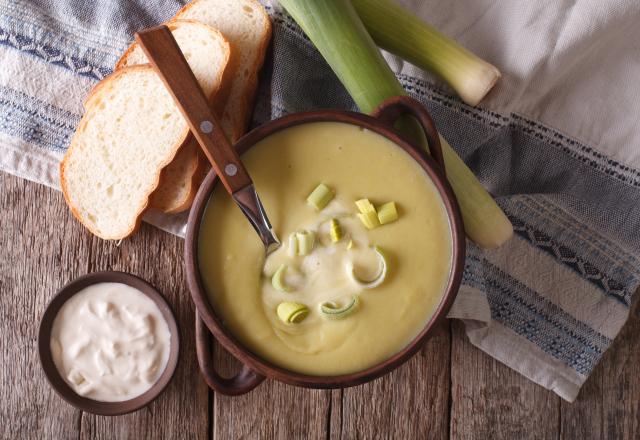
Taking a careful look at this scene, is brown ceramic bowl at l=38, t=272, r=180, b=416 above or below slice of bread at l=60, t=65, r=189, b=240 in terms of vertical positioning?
below

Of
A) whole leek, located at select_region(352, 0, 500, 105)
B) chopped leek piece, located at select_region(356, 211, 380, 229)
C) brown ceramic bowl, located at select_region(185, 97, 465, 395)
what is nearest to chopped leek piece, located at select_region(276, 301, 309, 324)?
brown ceramic bowl, located at select_region(185, 97, 465, 395)

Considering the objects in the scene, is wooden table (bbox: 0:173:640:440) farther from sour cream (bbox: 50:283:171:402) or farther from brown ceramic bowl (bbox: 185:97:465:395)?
brown ceramic bowl (bbox: 185:97:465:395)

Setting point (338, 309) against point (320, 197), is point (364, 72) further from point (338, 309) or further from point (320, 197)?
point (338, 309)

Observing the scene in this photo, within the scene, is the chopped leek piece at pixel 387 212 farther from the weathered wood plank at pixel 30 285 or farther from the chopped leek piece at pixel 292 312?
the weathered wood plank at pixel 30 285

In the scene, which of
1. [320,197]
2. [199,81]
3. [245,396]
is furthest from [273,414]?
[199,81]

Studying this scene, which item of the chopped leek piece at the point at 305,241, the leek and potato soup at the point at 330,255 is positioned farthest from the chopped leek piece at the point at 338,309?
the chopped leek piece at the point at 305,241
